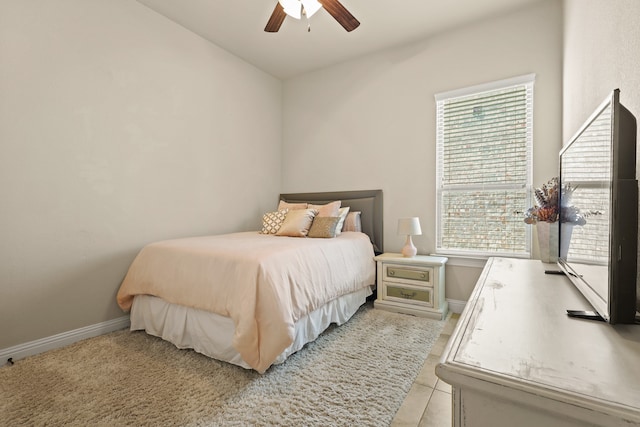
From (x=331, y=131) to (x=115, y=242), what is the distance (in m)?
2.73

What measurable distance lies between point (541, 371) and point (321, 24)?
338 cm

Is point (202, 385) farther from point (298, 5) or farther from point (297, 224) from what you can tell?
point (298, 5)

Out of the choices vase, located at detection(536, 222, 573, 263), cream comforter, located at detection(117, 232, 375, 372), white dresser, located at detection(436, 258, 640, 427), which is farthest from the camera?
vase, located at detection(536, 222, 573, 263)

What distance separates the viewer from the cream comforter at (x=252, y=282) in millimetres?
1772

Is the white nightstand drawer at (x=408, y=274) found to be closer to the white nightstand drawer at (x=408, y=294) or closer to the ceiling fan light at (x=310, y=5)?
the white nightstand drawer at (x=408, y=294)

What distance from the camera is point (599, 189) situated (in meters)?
0.95

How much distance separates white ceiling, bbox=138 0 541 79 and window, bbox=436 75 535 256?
28.5 inches

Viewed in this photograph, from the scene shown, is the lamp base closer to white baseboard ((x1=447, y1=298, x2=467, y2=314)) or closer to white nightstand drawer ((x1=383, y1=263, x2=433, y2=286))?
white nightstand drawer ((x1=383, y1=263, x2=433, y2=286))

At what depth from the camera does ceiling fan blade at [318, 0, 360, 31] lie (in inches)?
85.4

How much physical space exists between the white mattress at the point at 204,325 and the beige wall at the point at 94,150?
1.58ft

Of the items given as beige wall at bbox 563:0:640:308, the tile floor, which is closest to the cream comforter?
the tile floor

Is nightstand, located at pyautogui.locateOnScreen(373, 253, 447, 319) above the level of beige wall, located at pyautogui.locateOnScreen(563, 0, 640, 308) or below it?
below

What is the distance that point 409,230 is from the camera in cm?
298

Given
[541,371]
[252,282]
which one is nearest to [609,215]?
[541,371]
